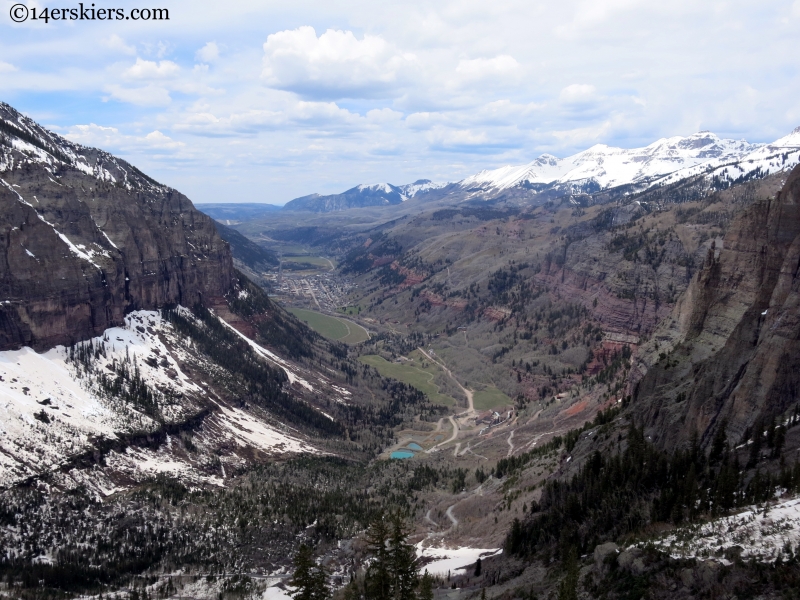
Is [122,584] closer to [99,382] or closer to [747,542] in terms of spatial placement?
[99,382]

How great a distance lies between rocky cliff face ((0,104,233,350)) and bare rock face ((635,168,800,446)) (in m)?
103

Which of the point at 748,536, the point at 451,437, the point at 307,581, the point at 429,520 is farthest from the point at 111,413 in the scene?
the point at 748,536

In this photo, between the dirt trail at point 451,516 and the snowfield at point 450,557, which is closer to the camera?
the snowfield at point 450,557

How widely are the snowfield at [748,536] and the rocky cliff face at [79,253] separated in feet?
365

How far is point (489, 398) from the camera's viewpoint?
17800 centimetres

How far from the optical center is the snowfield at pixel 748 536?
109 ft

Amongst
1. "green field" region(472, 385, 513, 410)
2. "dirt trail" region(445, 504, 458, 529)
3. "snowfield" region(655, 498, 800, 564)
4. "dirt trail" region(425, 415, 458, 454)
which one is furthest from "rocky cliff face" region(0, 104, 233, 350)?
"snowfield" region(655, 498, 800, 564)

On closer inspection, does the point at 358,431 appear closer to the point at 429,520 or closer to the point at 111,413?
the point at 111,413

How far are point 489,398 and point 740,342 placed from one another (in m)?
125

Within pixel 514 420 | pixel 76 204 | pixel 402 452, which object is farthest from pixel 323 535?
pixel 76 204

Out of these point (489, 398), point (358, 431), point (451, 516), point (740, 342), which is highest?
point (740, 342)

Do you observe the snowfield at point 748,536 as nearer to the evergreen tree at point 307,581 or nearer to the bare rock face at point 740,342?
A: the bare rock face at point 740,342

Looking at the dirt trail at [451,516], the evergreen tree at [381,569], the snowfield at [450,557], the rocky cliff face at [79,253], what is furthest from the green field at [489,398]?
the evergreen tree at [381,569]

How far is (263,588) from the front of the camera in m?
73.9
